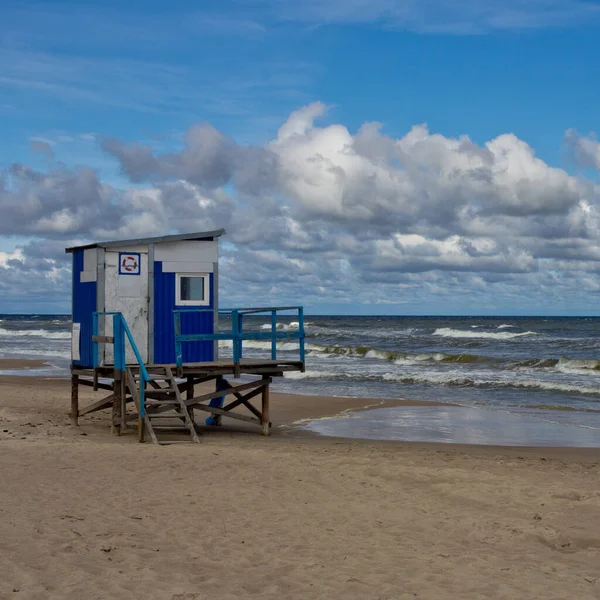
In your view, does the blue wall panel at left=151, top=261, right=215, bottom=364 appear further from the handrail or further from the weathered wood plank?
the weathered wood plank

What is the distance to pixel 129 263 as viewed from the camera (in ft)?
48.2

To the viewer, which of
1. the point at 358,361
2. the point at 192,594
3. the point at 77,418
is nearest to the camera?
the point at 192,594

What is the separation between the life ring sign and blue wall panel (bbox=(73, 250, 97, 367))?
24.4 inches

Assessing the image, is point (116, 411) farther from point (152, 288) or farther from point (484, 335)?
point (484, 335)

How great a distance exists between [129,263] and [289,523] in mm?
7835

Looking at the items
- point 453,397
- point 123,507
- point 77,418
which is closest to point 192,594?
point 123,507

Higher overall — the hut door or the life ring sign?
the life ring sign

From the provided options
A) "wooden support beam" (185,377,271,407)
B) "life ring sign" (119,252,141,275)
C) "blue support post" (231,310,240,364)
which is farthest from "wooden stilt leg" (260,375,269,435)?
"life ring sign" (119,252,141,275)

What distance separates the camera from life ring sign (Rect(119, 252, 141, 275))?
48.1 feet

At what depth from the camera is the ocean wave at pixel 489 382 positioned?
25.3 meters

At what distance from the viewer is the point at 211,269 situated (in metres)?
15.3

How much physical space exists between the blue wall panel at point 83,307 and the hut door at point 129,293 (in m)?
0.41

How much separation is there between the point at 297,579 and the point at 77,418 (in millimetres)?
10871

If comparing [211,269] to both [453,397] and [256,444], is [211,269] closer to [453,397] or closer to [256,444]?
[256,444]
